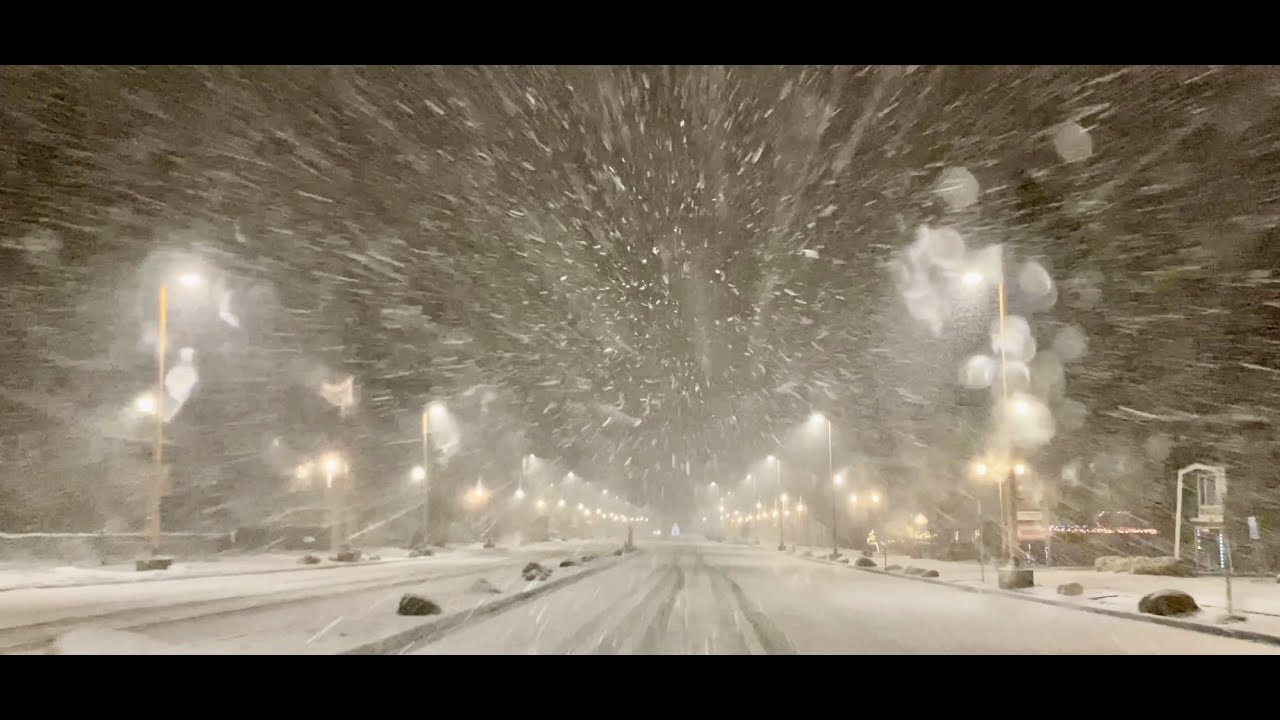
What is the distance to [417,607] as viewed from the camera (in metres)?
14.9

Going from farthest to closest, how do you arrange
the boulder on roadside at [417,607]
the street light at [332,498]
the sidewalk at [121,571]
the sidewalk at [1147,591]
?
1. the street light at [332,498]
2. the sidewalk at [121,571]
3. the sidewalk at [1147,591]
4. the boulder on roadside at [417,607]

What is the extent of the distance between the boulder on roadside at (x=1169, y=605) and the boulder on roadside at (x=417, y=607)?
1291 centimetres

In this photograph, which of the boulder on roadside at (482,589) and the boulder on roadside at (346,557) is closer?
the boulder on roadside at (482,589)

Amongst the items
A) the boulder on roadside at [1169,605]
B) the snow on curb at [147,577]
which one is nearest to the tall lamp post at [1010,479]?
the boulder on roadside at [1169,605]

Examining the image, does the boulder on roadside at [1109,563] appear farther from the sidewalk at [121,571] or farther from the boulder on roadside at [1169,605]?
the sidewalk at [121,571]

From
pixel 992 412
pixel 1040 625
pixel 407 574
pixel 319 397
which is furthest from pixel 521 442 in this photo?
pixel 1040 625

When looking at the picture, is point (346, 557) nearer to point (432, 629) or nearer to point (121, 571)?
point (121, 571)

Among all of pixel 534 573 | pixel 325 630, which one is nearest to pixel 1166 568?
pixel 534 573

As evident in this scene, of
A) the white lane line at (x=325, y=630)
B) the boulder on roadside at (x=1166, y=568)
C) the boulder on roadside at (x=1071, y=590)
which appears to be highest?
the white lane line at (x=325, y=630)

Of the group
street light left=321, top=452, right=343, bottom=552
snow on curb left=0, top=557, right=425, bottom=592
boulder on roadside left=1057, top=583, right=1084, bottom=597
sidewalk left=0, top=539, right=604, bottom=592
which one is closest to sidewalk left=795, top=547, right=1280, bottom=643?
boulder on roadside left=1057, top=583, right=1084, bottom=597

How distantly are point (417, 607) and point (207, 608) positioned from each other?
221 inches

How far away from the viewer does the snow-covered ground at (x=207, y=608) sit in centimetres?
1301
